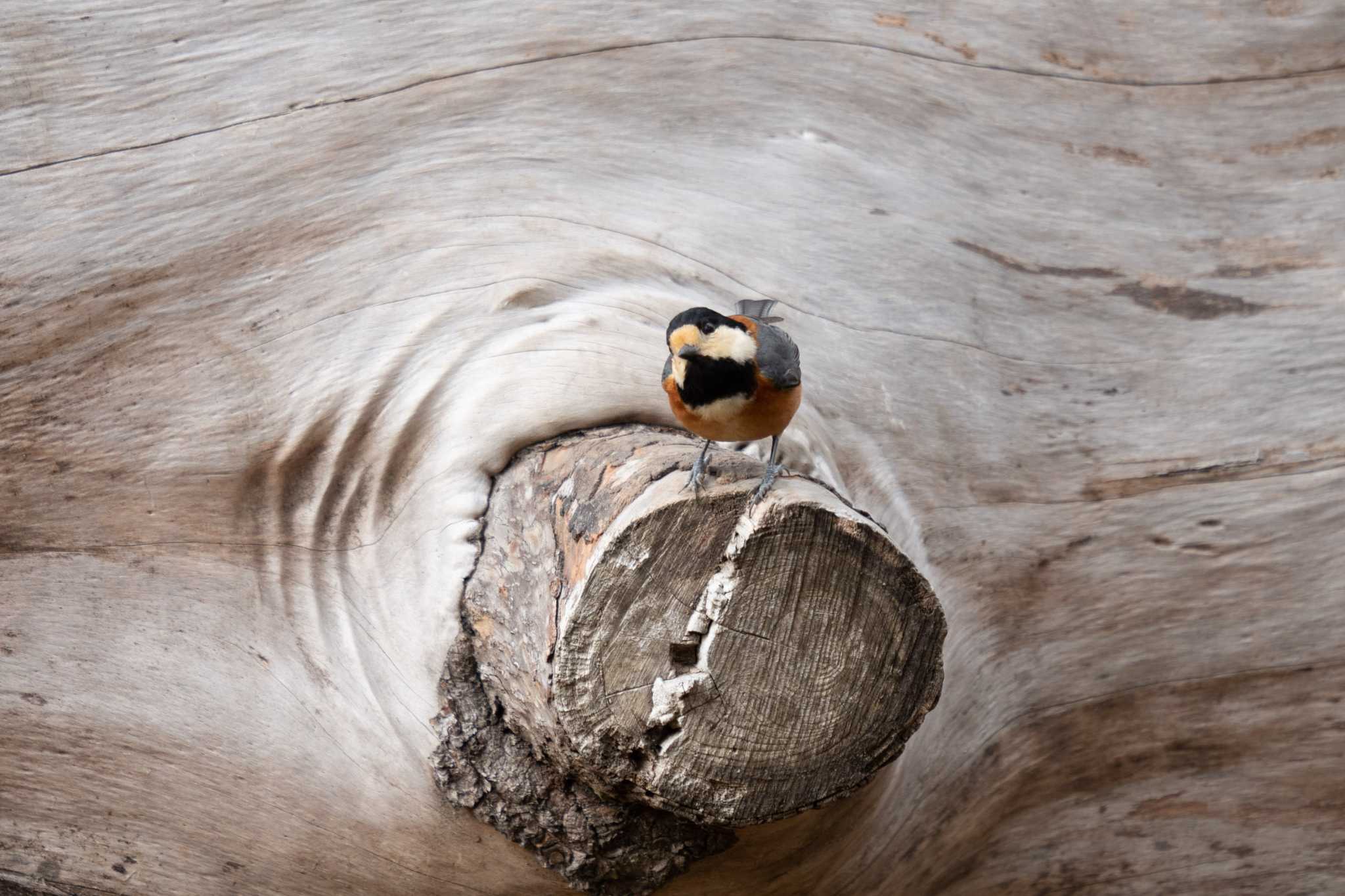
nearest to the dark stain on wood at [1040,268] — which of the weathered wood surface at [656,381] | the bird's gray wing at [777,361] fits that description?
the weathered wood surface at [656,381]

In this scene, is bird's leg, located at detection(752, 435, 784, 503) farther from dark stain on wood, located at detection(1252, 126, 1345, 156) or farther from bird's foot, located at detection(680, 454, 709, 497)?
dark stain on wood, located at detection(1252, 126, 1345, 156)

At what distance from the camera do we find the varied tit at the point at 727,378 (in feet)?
4.08

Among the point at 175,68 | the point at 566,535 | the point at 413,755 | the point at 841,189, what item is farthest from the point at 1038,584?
the point at 175,68

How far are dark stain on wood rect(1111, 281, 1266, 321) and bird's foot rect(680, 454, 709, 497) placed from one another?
107cm

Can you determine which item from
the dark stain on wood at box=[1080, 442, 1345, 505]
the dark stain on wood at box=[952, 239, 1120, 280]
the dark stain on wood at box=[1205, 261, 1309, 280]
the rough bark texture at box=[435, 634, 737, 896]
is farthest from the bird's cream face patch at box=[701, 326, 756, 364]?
the dark stain on wood at box=[1205, 261, 1309, 280]

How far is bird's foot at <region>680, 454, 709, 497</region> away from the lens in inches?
47.5

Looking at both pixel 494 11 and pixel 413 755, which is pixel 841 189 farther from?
pixel 413 755

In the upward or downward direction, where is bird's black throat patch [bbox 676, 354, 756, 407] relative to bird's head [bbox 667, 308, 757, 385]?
downward

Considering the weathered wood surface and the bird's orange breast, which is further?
the weathered wood surface

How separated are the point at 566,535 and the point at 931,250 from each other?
0.93 meters

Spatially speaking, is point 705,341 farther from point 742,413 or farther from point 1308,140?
point 1308,140

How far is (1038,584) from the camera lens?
188 cm

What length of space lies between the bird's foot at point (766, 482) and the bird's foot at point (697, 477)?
65 mm

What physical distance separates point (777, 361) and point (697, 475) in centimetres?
18
